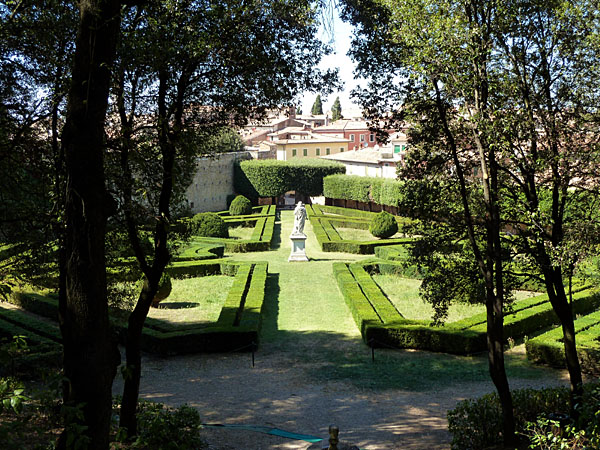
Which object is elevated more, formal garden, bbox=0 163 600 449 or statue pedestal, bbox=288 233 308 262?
statue pedestal, bbox=288 233 308 262

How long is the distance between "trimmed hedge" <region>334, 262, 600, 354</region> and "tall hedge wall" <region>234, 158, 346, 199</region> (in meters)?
29.0

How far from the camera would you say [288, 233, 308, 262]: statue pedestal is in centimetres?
2116

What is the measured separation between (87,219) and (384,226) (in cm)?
2342

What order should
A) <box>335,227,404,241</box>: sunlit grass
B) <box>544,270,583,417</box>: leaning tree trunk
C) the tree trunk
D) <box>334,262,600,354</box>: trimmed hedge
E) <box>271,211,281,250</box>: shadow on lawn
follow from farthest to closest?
<box>335,227,404,241</box>: sunlit grass → <box>271,211,281,250</box>: shadow on lawn → <box>334,262,600,354</box>: trimmed hedge → <box>544,270,583,417</box>: leaning tree trunk → the tree trunk

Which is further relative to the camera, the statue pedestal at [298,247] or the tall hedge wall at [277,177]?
the tall hedge wall at [277,177]

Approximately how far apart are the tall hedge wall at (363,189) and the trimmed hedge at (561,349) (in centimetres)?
2326

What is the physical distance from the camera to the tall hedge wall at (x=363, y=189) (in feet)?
118

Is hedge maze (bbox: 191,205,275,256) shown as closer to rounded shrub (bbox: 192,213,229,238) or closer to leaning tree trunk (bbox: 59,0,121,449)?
rounded shrub (bbox: 192,213,229,238)

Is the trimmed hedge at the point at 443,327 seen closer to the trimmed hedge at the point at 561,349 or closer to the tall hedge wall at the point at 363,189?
the trimmed hedge at the point at 561,349

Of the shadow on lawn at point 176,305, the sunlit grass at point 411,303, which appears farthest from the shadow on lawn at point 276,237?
the shadow on lawn at point 176,305

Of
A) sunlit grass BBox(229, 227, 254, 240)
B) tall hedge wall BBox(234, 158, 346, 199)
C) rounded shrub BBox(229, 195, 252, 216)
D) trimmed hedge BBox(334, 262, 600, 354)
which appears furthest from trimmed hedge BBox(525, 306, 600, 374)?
tall hedge wall BBox(234, 158, 346, 199)

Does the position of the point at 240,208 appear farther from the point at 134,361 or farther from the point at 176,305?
the point at 134,361

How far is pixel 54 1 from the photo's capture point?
6340 mm

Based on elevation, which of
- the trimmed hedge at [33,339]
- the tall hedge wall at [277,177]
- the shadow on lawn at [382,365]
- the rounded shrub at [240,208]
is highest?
the tall hedge wall at [277,177]
